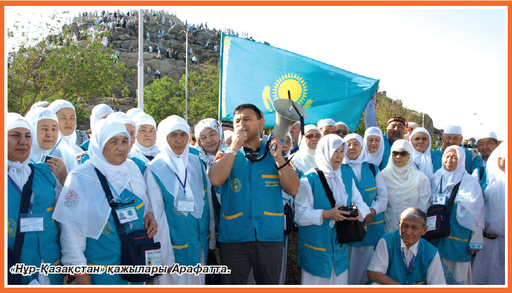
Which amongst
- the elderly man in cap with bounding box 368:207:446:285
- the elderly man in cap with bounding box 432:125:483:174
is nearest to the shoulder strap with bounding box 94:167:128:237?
the elderly man in cap with bounding box 368:207:446:285

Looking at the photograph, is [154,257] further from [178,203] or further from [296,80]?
[296,80]

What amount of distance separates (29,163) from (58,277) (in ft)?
2.90

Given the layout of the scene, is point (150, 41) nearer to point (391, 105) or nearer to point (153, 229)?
point (391, 105)

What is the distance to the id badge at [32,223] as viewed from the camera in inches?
99.0

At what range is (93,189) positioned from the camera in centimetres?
270

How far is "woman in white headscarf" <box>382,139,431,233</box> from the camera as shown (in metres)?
4.33

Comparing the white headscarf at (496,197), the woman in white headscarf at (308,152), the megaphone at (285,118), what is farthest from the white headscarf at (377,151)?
the megaphone at (285,118)

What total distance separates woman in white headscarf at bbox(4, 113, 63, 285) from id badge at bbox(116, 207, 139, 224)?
0.46 meters

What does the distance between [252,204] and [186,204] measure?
58 centimetres

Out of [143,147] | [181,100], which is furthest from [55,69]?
[143,147]

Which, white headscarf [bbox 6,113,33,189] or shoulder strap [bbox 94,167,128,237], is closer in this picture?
white headscarf [bbox 6,113,33,189]

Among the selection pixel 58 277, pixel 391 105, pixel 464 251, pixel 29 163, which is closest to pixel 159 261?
pixel 58 277

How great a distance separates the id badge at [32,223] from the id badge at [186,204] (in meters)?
1.04

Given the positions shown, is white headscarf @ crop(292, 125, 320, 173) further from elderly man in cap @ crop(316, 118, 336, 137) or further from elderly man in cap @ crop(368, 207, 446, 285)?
elderly man in cap @ crop(368, 207, 446, 285)
